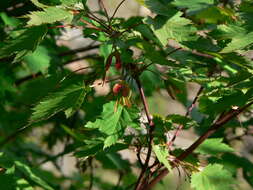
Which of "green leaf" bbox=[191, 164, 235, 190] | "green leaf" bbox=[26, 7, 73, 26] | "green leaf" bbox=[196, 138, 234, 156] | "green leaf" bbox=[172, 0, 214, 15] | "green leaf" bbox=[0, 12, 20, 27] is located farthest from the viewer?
"green leaf" bbox=[0, 12, 20, 27]

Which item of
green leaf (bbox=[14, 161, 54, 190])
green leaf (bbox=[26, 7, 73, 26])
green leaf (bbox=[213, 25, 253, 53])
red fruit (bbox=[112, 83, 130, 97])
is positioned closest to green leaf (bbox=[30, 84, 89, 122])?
red fruit (bbox=[112, 83, 130, 97])

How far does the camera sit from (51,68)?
5.29 feet

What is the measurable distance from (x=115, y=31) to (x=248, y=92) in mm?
315

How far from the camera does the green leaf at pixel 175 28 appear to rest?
1.03 metres

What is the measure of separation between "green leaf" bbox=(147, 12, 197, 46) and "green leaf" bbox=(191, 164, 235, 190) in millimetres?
348

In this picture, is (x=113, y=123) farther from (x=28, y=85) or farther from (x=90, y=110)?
(x=28, y=85)

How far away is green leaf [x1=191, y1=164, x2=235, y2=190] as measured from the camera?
1.20m

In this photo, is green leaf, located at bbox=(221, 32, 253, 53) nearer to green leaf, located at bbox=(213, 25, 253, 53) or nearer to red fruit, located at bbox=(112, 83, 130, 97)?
green leaf, located at bbox=(213, 25, 253, 53)

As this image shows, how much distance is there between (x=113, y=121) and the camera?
3.64ft

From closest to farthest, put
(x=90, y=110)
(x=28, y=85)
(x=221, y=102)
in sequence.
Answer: (x=221, y=102) → (x=90, y=110) → (x=28, y=85)

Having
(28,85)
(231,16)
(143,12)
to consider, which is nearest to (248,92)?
(231,16)

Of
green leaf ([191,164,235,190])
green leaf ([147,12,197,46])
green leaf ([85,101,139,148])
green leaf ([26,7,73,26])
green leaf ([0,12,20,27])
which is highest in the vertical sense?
green leaf ([26,7,73,26])

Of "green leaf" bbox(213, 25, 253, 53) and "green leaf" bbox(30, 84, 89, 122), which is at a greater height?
"green leaf" bbox(213, 25, 253, 53)

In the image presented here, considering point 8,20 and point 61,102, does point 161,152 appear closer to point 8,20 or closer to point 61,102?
point 61,102
